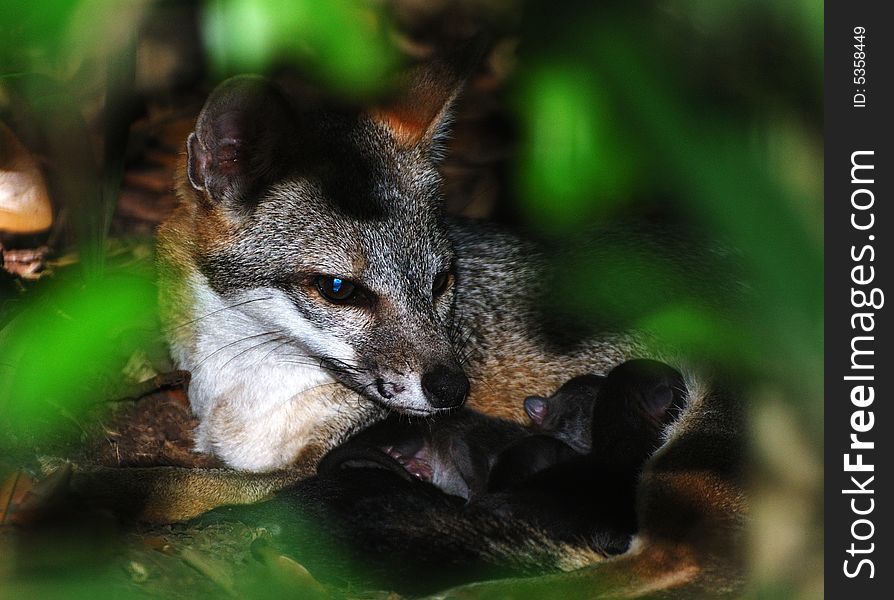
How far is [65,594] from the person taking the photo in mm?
1719

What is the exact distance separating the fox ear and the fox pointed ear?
0.69 meters

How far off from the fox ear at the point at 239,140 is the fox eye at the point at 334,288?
0.49 metres

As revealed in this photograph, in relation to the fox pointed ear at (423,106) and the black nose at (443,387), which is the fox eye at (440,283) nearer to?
the black nose at (443,387)

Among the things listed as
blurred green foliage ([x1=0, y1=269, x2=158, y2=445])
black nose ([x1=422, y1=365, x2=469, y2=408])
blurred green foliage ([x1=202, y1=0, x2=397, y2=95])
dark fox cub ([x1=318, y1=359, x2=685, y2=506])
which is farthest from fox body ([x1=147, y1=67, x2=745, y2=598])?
blurred green foliage ([x1=202, y1=0, x2=397, y2=95])

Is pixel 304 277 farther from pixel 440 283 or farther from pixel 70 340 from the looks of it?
pixel 70 340

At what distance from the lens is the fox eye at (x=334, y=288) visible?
3.82 meters

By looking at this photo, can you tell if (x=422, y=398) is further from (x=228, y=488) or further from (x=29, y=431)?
(x=29, y=431)

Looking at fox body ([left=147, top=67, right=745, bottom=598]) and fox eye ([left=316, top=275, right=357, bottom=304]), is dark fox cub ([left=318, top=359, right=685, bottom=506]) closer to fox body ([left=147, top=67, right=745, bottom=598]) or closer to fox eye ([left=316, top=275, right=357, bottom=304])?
fox body ([left=147, top=67, right=745, bottom=598])

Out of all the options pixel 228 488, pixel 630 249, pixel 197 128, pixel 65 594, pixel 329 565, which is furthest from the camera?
pixel 630 249

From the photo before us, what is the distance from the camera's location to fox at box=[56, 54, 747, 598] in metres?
3.44

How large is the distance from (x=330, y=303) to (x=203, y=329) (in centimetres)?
83

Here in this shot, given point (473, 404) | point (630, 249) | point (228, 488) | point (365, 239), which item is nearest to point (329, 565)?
point (228, 488)

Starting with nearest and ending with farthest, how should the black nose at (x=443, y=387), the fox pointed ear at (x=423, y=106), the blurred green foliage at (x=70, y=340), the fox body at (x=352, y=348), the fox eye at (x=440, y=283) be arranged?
the blurred green foliage at (x=70, y=340) → the fox body at (x=352, y=348) → the black nose at (x=443, y=387) → the fox eye at (x=440, y=283) → the fox pointed ear at (x=423, y=106)

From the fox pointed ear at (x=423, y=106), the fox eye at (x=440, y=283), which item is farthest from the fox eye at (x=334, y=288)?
the fox pointed ear at (x=423, y=106)
